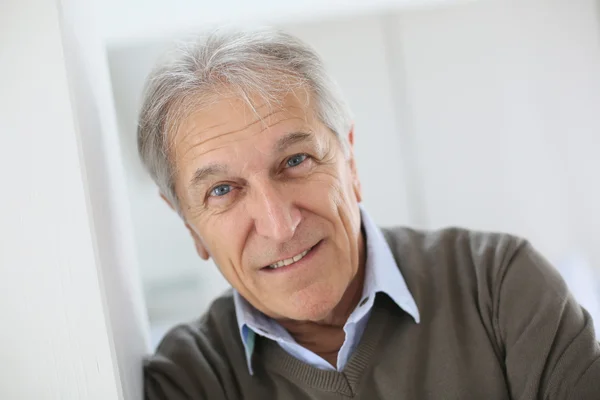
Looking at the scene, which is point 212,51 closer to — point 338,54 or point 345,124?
point 345,124

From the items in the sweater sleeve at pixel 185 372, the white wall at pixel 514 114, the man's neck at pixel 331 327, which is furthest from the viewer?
the white wall at pixel 514 114

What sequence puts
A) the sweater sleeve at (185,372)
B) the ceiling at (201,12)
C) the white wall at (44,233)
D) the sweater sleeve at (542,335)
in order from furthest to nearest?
the ceiling at (201,12) < the sweater sleeve at (185,372) < the sweater sleeve at (542,335) < the white wall at (44,233)

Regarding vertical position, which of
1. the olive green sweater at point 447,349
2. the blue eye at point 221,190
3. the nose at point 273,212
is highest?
the blue eye at point 221,190

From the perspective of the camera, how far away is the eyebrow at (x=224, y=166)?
1.20m

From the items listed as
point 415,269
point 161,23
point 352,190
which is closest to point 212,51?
point 352,190

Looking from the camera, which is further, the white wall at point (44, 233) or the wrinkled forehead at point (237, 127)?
the wrinkled forehead at point (237, 127)

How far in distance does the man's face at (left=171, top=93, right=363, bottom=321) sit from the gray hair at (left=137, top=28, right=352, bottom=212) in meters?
0.03

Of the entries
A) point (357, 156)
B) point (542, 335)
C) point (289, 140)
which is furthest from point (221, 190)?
point (357, 156)

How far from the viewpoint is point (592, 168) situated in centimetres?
299

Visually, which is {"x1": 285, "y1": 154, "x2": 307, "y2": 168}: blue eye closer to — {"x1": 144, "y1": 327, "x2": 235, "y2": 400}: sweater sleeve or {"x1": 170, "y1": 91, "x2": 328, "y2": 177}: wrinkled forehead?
{"x1": 170, "y1": 91, "x2": 328, "y2": 177}: wrinkled forehead

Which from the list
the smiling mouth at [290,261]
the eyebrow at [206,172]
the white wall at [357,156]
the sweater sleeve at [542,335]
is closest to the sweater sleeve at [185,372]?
the smiling mouth at [290,261]

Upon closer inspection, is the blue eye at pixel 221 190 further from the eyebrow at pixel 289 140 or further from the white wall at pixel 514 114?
the white wall at pixel 514 114

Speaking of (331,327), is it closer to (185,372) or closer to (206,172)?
(185,372)

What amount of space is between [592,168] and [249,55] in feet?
7.49
